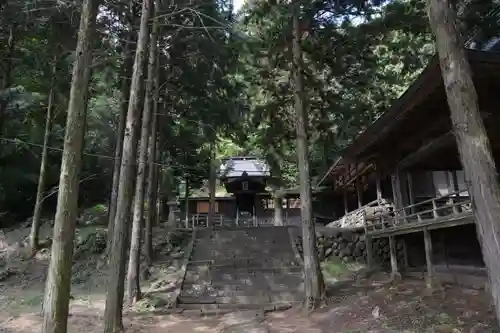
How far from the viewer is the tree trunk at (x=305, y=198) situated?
11.0m

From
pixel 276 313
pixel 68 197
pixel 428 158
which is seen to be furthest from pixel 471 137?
pixel 276 313

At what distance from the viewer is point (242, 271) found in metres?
15.1

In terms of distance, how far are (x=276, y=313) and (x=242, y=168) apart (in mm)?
20075

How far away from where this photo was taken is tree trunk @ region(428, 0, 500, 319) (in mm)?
4449

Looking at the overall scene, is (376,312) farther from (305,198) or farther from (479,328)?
(305,198)

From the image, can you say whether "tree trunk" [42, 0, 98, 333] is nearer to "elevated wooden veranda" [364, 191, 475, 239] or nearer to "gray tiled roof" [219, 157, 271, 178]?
"elevated wooden veranda" [364, 191, 475, 239]

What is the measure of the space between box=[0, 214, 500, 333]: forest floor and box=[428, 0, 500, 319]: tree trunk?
8.28 feet

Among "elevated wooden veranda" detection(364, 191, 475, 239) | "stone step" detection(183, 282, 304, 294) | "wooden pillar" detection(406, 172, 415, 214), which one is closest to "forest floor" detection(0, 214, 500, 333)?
"stone step" detection(183, 282, 304, 294)

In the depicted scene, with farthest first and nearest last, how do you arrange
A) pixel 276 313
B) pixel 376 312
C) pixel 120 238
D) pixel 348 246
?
pixel 348 246 → pixel 276 313 → pixel 376 312 → pixel 120 238

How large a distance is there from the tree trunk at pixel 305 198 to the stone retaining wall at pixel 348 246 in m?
5.70

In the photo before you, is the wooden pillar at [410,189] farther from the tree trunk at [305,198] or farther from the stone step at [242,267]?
the stone step at [242,267]

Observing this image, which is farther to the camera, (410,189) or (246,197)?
(246,197)

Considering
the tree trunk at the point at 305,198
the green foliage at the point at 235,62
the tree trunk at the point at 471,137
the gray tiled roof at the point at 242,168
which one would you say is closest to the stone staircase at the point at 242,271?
the tree trunk at the point at 305,198

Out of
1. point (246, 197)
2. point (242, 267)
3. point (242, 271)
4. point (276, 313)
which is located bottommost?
point (276, 313)
